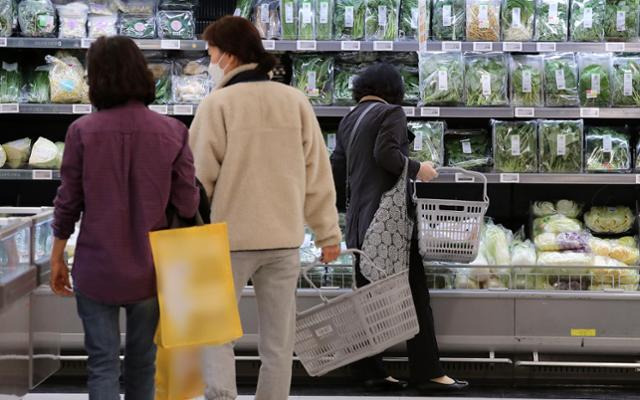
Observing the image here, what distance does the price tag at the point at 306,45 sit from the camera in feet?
17.7

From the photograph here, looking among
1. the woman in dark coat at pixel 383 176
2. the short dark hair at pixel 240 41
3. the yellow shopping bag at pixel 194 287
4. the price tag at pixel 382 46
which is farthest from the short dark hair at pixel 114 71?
the price tag at pixel 382 46

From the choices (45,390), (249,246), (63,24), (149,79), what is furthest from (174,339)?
(63,24)

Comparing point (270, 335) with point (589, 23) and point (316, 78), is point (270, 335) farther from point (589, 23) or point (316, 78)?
point (589, 23)

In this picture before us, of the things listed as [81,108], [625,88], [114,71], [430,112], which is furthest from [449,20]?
[114,71]

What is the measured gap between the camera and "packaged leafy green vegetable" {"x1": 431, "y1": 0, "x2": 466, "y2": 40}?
217 inches

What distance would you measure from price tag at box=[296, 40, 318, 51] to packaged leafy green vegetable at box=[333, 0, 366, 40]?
0.16 meters

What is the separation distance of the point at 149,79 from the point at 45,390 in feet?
6.73

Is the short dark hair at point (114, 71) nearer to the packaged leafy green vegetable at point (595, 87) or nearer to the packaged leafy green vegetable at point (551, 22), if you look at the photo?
the packaged leafy green vegetable at point (551, 22)

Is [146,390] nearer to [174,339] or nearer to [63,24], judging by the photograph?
[174,339]

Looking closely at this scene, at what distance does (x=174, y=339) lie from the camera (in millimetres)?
3250

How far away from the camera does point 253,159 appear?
3.72 meters

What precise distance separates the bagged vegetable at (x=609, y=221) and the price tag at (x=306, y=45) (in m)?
1.69

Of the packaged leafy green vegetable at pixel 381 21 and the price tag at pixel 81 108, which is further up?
the packaged leafy green vegetable at pixel 381 21

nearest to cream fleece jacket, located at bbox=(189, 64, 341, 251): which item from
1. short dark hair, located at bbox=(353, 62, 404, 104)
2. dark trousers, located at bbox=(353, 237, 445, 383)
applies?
short dark hair, located at bbox=(353, 62, 404, 104)
